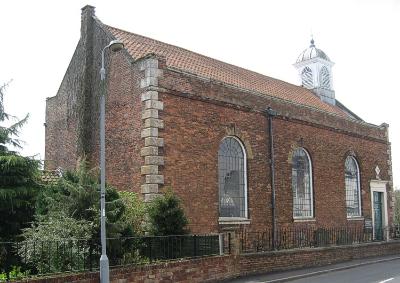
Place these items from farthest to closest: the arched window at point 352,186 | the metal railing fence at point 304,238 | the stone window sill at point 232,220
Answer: the arched window at point 352,186 < the metal railing fence at point 304,238 < the stone window sill at point 232,220

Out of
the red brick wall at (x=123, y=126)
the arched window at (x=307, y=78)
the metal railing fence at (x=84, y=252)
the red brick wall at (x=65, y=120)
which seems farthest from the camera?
the arched window at (x=307, y=78)

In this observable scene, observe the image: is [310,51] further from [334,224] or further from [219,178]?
[219,178]

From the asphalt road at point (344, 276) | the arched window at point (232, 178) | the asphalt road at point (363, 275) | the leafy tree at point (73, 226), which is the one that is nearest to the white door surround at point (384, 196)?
the asphalt road at point (363, 275)

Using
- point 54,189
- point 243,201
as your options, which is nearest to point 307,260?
point 243,201

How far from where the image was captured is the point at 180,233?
51.0ft

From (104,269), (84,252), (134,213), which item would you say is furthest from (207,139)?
(104,269)

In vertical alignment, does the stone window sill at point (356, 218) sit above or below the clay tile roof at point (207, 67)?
below

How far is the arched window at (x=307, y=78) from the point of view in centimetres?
3425

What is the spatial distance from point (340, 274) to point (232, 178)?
5.36 meters

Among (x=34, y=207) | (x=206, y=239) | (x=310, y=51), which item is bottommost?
(x=206, y=239)

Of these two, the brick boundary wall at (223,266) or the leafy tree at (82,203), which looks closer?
the brick boundary wall at (223,266)

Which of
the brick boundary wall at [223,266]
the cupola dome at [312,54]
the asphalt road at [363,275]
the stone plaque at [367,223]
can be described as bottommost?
the asphalt road at [363,275]

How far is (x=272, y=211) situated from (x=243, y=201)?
1.63 m

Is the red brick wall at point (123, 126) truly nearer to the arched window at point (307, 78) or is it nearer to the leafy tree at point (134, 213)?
the leafy tree at point (134, 213)
